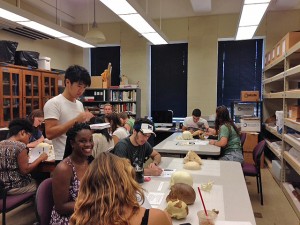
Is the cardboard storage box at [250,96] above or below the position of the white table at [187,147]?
above

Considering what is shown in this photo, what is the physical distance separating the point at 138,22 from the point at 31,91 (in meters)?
2.59

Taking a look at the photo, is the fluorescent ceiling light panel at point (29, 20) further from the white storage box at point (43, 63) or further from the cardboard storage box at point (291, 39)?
the cardboard storage box at point (291, 39)

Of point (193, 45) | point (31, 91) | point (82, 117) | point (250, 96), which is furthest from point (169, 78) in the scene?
point (82, 117)

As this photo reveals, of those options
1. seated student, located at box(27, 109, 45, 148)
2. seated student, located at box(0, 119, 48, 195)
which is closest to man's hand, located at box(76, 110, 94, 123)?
seated student, located at box(0, 119, 48, 195)

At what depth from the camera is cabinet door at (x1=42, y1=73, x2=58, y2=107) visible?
549cm

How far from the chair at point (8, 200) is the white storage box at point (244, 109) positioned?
15.1ft

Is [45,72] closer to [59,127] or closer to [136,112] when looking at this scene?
[136,112]

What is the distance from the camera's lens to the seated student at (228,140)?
3.60 m

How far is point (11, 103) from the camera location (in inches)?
187

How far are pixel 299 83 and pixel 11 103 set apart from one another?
5.04 metres

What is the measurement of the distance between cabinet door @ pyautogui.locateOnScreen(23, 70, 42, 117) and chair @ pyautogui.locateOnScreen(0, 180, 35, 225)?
2.70 metres

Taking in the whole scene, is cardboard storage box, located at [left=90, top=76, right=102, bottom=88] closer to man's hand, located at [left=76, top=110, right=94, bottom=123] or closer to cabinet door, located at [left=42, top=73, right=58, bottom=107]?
cabinet door, located at [left=42, top=73, right=58, bottom=107]

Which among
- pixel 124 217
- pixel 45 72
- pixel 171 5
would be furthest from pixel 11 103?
pixel 124 217

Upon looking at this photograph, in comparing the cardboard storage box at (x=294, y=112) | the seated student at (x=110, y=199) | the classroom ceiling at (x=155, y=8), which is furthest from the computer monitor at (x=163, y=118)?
the seated student at (x=110, y=199)
